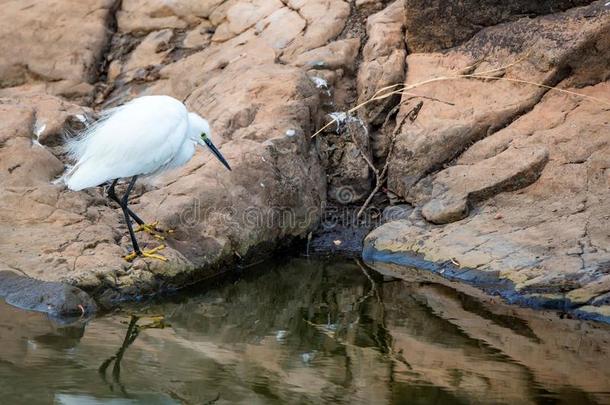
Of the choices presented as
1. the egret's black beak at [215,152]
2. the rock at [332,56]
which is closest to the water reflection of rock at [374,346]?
the egret's black beak at [215,152]

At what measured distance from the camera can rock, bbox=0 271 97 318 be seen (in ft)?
18.5

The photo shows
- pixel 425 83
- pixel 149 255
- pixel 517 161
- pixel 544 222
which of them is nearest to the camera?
pixel 149 255

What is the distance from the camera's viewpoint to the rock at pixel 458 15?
7.87 metres

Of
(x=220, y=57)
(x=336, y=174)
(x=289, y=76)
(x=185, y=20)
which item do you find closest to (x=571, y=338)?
(x=336, y=174)

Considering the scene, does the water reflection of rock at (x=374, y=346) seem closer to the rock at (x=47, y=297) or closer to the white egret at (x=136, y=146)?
the rock at (x=47, y=297)

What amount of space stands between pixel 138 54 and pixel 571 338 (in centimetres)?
567

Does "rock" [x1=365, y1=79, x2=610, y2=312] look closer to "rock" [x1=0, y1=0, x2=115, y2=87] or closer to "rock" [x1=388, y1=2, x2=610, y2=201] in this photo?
"rock" [x1=388, y1=2, x2=610, y2=201]

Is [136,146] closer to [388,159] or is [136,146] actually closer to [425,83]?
[388,159]

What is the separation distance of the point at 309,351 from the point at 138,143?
2104mm

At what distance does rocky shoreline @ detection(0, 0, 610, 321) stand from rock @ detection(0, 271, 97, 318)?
0.14m

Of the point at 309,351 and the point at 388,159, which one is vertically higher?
the point at 309,351

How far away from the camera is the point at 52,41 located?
30.4 feet

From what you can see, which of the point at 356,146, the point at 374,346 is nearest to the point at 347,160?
the point at 356,146

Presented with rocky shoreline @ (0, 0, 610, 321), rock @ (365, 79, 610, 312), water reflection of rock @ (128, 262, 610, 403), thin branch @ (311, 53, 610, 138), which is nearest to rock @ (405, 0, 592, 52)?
rocky shoreline @ (0, 0, 610, 321)
